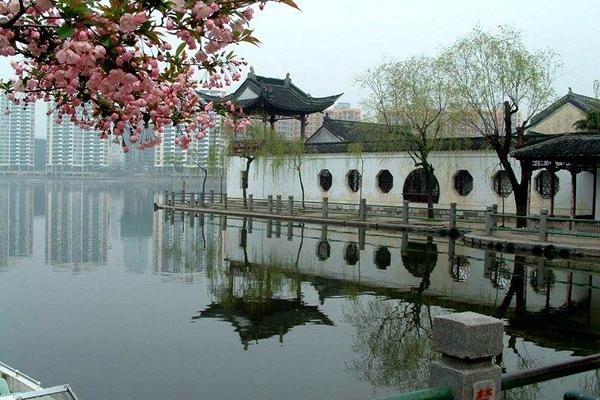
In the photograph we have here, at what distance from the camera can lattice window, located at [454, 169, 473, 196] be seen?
29.0 metres

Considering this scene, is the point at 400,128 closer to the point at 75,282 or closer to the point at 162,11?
the point at 75,282

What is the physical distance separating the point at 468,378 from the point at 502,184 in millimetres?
25781

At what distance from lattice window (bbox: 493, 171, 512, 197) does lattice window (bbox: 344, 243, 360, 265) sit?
10257 mm

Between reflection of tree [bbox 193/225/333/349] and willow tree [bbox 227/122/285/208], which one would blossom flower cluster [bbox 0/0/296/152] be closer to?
reflection of tree [bbox 193/225/333/349]

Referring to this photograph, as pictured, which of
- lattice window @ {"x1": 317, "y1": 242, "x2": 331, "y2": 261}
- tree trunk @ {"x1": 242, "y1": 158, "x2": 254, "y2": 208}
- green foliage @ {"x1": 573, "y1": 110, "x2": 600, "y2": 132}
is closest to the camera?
lattice window @ {"x1": 317, "y1": 242, "x2": 331, "y2": 261}

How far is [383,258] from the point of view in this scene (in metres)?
17.4

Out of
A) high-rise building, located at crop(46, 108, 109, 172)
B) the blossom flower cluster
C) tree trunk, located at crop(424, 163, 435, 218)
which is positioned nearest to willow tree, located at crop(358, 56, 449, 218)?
tree trunk, located at crop(424, 163, 435, 218)

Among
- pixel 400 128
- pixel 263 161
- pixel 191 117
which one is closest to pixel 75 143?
→ pixel 263 161

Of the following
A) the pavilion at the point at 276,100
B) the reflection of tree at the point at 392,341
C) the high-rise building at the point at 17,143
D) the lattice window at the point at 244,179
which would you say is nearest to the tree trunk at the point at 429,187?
the pavilion at the point at 276,100

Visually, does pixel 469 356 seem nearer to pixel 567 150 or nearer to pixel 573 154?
pixel 573 154

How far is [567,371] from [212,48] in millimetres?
2750

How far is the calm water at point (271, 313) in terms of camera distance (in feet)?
24.7

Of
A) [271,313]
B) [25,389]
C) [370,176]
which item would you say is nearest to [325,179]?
[370,176]

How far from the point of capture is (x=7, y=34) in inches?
141
